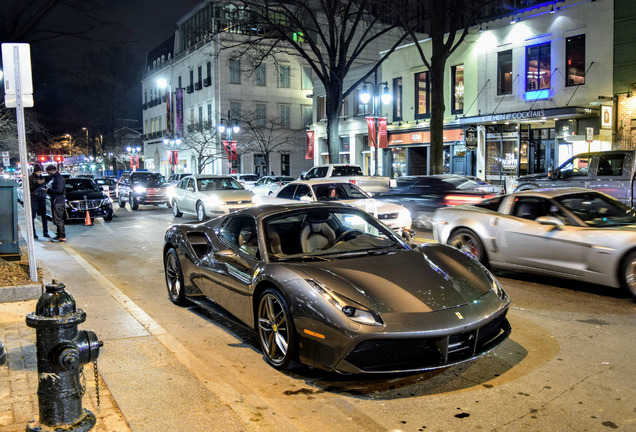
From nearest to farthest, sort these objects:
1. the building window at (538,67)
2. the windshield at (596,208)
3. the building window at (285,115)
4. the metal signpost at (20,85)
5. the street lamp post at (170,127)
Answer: the metal signpost at (20,85) < the windshield at (596,208) < the building window at (538,67) < the building window at (285,115) < the street lamp post at (170,127)

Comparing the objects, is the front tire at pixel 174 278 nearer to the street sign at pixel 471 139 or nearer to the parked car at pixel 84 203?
the parked car at pixel 84 203

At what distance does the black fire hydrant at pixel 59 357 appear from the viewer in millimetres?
3443

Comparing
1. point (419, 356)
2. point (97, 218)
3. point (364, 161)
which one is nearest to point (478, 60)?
point (364, 161)

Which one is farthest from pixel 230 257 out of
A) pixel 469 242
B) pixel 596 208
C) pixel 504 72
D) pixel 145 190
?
pixel 504 72

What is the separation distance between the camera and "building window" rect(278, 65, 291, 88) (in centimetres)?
5409

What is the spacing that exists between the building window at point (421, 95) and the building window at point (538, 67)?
745 cm

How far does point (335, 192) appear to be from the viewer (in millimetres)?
13852

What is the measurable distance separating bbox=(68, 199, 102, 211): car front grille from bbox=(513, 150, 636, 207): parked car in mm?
13657

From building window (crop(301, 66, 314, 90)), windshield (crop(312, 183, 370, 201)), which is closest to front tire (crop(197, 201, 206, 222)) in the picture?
windshield (crop(312, 183, 370, 201))

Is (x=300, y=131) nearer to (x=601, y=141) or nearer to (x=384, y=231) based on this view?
(x=601, y=141)

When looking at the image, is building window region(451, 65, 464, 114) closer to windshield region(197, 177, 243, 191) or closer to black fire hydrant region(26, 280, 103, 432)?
windshield region(197, 177, 243, 191)

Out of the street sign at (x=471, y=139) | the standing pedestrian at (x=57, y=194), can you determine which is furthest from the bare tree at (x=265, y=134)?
the standing pedestrian at (x=57, y=194)

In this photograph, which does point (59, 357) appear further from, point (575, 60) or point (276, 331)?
point (575, 60)

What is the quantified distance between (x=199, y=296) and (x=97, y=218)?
15.6 metres
